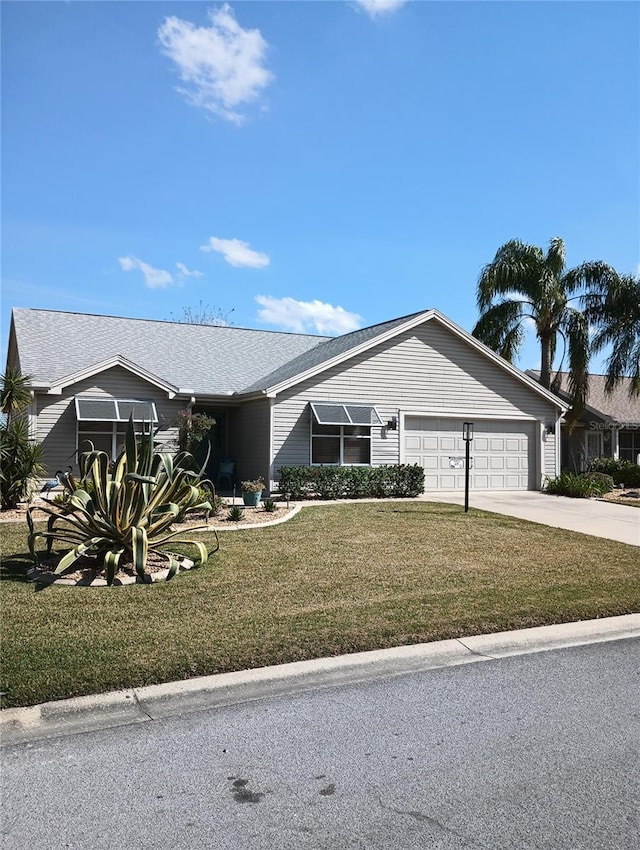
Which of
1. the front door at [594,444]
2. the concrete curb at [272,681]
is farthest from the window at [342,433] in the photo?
the front door at [594,444]

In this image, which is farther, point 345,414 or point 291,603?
point 345,414

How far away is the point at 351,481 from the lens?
17375 millimetres

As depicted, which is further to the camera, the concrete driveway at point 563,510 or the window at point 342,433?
the window at point 342,433

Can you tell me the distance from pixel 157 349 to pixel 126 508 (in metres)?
13.9

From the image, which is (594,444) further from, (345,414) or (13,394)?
(13,394)

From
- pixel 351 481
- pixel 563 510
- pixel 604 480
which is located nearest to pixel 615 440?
pixel 604 480

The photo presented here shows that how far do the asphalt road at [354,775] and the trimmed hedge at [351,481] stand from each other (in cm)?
1163

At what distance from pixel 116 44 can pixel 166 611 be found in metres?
8.72

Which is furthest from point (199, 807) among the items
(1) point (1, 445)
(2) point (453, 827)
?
(1) point (1, 445)

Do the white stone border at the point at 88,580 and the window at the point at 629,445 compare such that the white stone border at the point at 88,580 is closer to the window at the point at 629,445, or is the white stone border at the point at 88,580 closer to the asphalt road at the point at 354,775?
the asphalt road at the point at 354,775

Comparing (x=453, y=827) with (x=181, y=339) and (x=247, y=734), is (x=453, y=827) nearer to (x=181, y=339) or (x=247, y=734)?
(x=247, y=734)

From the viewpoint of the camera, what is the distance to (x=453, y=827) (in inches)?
130

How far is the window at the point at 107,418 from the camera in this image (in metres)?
17.2

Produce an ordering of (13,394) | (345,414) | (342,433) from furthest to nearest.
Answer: (342,433) → (345,414) → (13,394)
